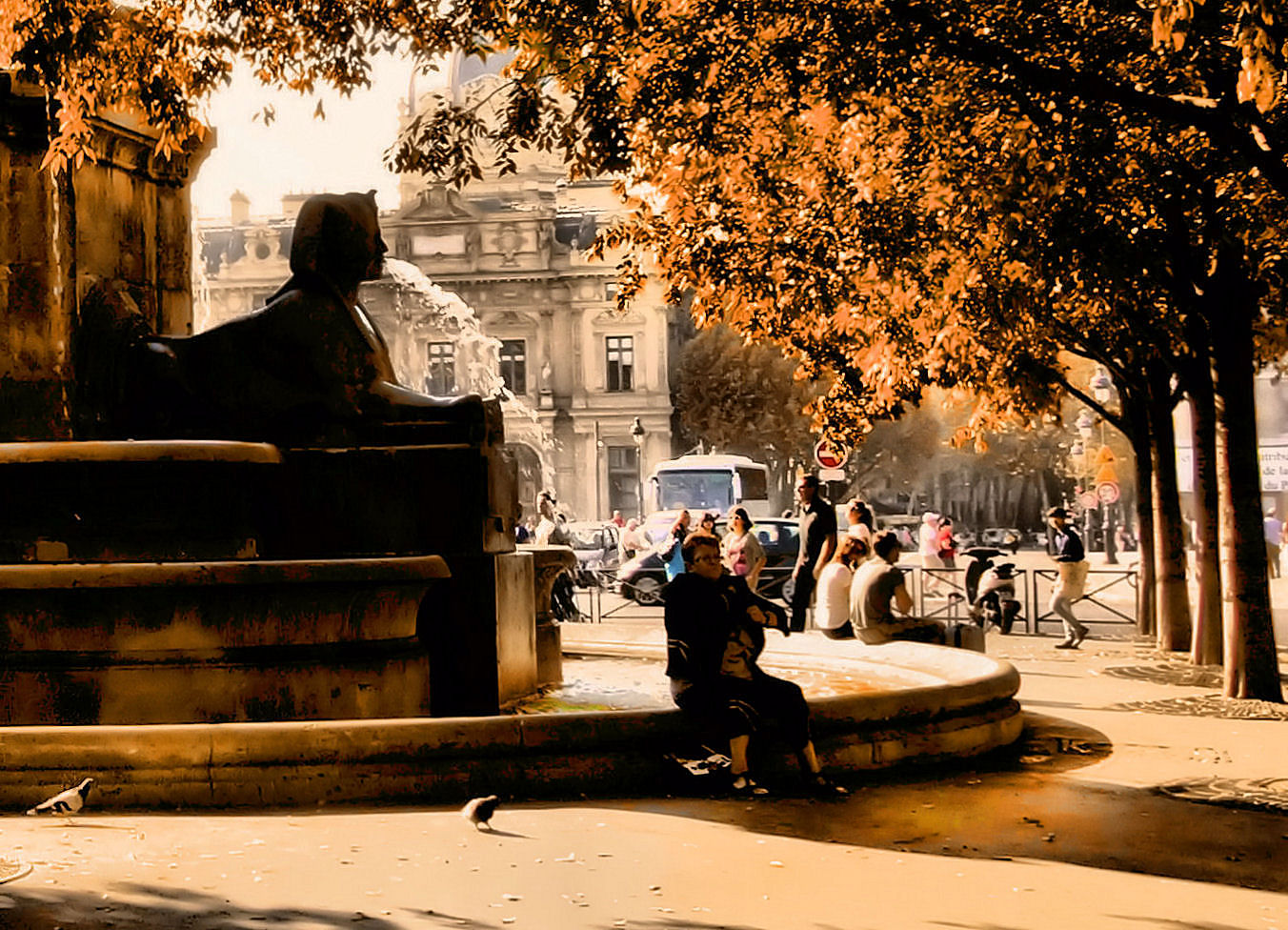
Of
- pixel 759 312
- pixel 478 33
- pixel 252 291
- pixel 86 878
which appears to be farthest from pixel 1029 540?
pixel 86 878

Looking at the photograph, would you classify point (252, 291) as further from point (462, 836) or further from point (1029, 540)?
point (462, 836)

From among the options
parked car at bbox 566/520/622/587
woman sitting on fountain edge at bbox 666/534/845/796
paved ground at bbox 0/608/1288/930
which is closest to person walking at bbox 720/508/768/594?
paved ground at bbox 0/608/1288/930

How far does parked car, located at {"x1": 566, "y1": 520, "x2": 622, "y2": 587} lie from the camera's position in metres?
38.9

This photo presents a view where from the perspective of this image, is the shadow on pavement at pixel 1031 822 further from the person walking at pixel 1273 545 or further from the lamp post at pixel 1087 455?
the lamp post at pixel 1087 455

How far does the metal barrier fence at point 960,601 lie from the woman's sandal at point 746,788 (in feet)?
41.4

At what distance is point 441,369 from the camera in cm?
6894

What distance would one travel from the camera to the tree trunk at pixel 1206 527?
15.3 metres

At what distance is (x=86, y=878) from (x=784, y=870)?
253 centimetres

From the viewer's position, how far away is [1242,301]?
1333cm

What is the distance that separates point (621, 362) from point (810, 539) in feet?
178

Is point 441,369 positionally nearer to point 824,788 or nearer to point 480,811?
point 824,788

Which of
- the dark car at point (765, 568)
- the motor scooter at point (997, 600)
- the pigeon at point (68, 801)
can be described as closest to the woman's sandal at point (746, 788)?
the pigeon at point (68, 801)

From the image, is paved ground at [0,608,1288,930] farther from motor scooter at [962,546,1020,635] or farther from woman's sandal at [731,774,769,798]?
motor scooter at [962,546,1020,635]

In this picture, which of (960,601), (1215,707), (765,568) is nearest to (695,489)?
(765,568)
